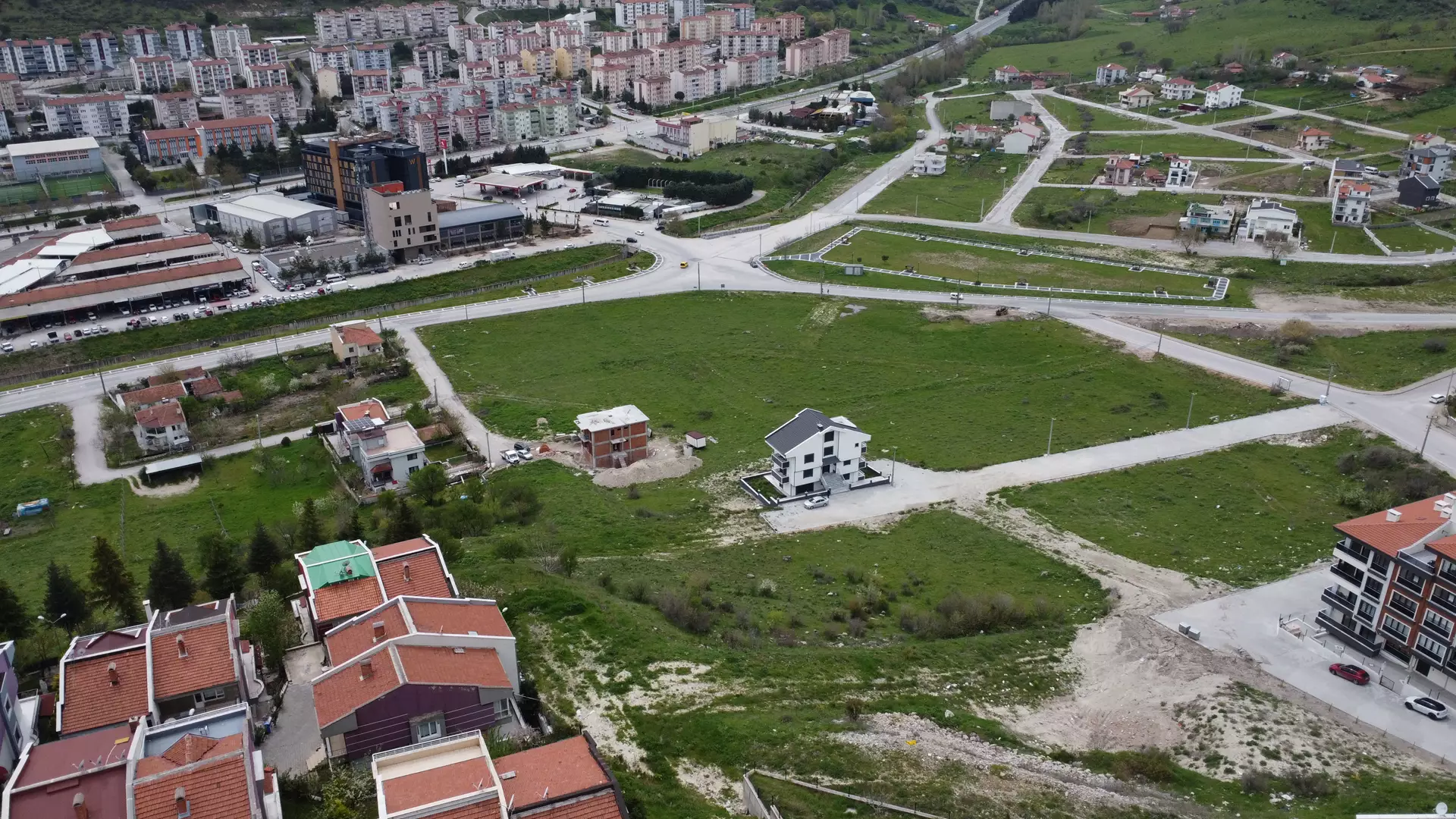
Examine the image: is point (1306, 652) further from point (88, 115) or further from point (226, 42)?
point (226, 42)

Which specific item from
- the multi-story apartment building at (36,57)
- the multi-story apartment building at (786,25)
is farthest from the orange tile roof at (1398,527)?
the multi-story apartment building at (36,57)

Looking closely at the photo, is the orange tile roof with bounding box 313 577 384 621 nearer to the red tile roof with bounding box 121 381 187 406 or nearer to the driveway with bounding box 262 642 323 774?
the driveway with bounding box 262 642 323 774

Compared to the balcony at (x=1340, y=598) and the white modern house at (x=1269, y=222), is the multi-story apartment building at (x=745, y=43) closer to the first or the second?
the white modern house at (x=1269, y=222)

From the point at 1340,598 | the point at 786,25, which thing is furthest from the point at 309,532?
the point at 786,25

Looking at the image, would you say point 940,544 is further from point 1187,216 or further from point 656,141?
point 656,141

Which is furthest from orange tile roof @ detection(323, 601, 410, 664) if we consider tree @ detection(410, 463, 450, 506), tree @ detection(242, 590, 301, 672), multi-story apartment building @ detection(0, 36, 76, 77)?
multi-story apartment building @ detection(0, 36, 76, 77)
